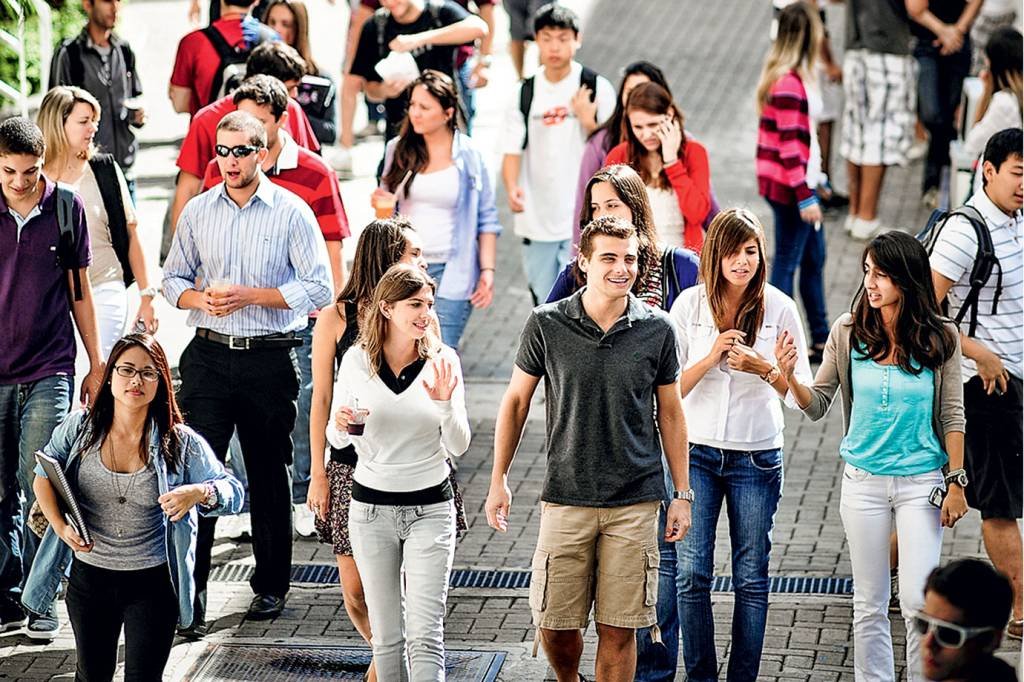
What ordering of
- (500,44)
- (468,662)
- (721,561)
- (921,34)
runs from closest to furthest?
(468,662) < (721,561) < (921,34) < (500,44)

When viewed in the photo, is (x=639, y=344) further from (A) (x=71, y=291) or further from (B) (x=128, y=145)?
(B) (x=128, y=145)

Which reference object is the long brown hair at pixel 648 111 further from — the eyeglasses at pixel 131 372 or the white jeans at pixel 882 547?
the eyeglasses at pixel 131 372

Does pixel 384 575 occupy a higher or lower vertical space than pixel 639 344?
lower

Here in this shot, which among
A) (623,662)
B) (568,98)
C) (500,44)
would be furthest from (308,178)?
(500,44)

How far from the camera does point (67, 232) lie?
7.15m

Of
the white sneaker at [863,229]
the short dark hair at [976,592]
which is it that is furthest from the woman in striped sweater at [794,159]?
the short dark hair at [976,592]

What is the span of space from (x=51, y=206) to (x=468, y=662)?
2511 mm

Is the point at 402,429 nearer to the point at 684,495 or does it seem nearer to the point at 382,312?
the point at 382,312

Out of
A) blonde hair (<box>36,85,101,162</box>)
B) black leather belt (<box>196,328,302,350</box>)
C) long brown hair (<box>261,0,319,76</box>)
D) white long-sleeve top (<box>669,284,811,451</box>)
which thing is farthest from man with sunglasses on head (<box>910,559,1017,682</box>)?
long brown hair (<box>261,0,319,76</box>)

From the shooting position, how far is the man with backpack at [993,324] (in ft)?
22.3

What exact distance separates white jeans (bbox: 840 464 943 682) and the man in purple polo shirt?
3.11 m

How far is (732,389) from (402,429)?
123 centimetres

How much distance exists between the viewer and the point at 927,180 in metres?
13.4

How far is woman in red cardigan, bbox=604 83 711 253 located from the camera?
25.0 feet
